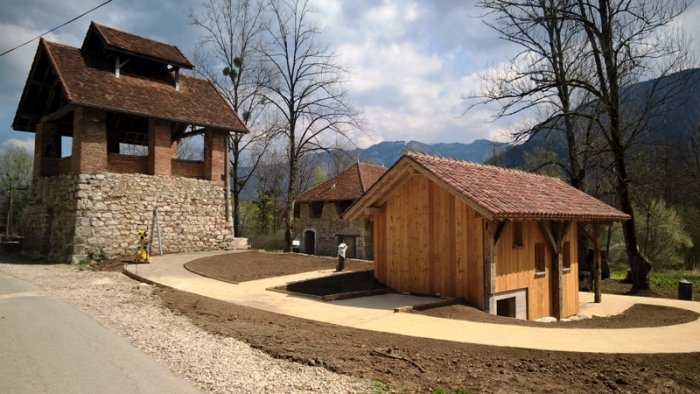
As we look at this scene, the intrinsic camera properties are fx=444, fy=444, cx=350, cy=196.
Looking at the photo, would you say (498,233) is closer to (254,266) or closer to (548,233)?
(548,233)

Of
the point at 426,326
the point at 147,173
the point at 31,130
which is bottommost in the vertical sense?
the point at 426,326

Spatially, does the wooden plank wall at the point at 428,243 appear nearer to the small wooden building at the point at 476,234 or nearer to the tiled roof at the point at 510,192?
the small wooden building at the point at 476,234

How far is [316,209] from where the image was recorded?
33.1m

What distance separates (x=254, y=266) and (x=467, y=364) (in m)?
13.1

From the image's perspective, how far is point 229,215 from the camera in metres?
24.7

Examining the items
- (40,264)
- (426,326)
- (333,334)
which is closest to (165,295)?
(333,334)

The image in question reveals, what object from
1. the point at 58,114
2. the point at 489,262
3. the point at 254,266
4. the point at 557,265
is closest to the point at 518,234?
the point at 489,262

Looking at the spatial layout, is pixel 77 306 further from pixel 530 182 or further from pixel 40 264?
pixel 530 182

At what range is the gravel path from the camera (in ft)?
17.0

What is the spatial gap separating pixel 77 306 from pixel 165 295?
233cm

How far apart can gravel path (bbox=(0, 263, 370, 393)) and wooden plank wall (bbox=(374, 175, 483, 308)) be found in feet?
21.5

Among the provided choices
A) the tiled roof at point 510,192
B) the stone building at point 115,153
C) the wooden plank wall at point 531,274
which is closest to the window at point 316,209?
the stone building at point 115,153

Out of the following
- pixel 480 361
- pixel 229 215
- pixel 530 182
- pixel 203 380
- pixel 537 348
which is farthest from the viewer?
pixel 229 215

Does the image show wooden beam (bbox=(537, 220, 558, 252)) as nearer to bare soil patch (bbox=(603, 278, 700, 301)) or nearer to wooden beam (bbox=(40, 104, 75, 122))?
bare soil patch (bbox=(603, 278, 700, 301))
